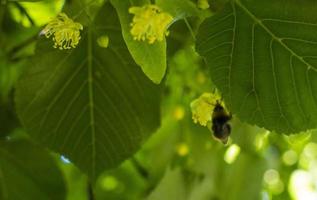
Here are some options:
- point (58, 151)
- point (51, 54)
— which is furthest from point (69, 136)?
point (51, 54)

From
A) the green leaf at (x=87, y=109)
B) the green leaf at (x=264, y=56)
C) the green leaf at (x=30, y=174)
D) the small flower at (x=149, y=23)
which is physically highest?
the small flower at (x=149, y=23)

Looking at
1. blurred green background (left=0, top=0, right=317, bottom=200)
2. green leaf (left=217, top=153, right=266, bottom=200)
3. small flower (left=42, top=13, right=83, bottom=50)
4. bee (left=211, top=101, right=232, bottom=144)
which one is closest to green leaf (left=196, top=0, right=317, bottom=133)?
bee (left=211, top=101, right=232, bottom=144)

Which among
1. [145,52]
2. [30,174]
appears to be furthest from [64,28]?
[30,174]

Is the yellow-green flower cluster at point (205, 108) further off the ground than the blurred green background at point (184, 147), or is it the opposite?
the yellow-green flower cluster at point (205, 108)

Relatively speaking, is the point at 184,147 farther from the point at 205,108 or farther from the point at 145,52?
the point at 145,52

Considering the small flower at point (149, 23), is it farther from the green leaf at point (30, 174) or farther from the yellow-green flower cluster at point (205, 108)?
the green leaf at point (30, 174)

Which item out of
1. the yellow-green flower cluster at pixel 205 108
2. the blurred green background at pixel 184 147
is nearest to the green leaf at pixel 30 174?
the blurred green background at pixel 184 147

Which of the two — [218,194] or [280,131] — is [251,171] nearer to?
[218,194]
